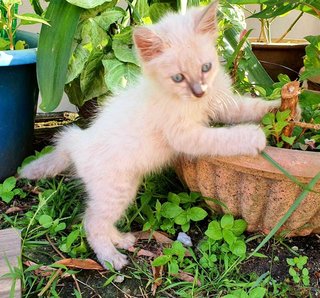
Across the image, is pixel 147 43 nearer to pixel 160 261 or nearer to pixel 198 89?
pixel 198 89

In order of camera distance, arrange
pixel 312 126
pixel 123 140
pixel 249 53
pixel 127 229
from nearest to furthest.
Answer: pixel 312 126
pixel 123 140
pixel 127 229
pixel 249 53

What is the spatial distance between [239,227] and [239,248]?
76 millimetres

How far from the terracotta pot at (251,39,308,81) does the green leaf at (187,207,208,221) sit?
1.02 m

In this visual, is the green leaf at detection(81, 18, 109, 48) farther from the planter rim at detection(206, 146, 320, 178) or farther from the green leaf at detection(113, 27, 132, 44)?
the planter rim at detection(206, 146, 320, 178)

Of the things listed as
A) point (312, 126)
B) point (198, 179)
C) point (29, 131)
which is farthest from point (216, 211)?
point (29, 131)

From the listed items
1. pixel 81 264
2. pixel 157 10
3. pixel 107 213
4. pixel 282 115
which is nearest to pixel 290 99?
pixel 282 115

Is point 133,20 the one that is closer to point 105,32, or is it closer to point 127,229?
point 105,32

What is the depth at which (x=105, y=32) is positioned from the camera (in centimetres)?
183

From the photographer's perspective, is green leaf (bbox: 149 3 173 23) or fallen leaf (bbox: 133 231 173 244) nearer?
fallen leaf (bbox: 133 231 173 244)

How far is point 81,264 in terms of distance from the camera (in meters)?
1.34

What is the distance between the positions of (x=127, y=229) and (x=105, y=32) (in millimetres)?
771

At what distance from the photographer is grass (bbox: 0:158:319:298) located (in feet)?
4.16

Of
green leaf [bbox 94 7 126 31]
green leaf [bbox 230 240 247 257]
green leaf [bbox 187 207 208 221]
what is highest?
green leaf [bbox 94 7 126 31]

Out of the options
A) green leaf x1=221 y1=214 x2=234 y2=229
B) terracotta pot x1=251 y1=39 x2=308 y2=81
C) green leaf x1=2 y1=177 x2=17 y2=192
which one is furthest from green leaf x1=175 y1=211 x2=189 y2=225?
terracotta pot x1=251 y1=39 x2=308 y2=81
